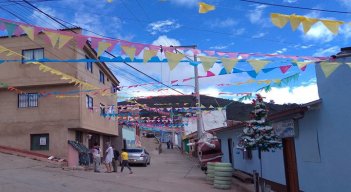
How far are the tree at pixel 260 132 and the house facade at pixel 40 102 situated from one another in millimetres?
15180

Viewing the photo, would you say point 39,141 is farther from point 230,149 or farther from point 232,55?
point 232,55

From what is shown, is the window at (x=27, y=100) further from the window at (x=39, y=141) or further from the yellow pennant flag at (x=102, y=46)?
the yellow pennant flag at (x=102, y=46)

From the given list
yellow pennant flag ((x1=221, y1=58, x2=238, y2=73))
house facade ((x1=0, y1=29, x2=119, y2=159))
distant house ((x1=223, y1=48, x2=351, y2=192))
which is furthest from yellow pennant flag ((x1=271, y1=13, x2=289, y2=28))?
house facade ((x1=0, y1=29, x2=119, y2=159))

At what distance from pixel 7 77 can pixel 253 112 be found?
1919cm

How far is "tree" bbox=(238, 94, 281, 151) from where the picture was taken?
44.6 feet

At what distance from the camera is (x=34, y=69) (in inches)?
1057

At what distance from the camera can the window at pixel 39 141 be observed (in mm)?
26781

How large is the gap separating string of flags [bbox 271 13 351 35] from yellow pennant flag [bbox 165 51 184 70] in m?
2.01

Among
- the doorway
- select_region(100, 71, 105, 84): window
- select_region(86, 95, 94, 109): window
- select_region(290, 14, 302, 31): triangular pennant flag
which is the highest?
select_region(100, 71, 105, 84): window

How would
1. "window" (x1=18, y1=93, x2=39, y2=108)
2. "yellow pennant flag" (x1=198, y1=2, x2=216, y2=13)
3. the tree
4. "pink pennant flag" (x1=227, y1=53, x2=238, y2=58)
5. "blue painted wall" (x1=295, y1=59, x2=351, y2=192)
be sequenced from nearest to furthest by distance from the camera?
"yellow pennant flag" (x1=198, y1=2, x2=216, y2=13) → "pink pennant flag" (x1=227, y1=53, x2=238, y2=58) → "blue painted wall" (x1=295, y1=59, x2=351, y2=192) → the tree → "window" (x1=18, y1=93, x2=39, y2=108)

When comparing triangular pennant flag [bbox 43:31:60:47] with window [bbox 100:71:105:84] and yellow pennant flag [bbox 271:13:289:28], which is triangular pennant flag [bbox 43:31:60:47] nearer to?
yellow pennant flag [bbox 271:13:289:28]

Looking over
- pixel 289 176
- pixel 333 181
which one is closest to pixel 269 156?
pixel 289 176

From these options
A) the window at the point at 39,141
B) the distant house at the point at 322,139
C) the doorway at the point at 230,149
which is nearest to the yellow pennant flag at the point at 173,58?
the distant house at the point at 322,139

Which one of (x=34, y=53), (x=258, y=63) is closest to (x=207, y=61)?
(x=258, y=63)
